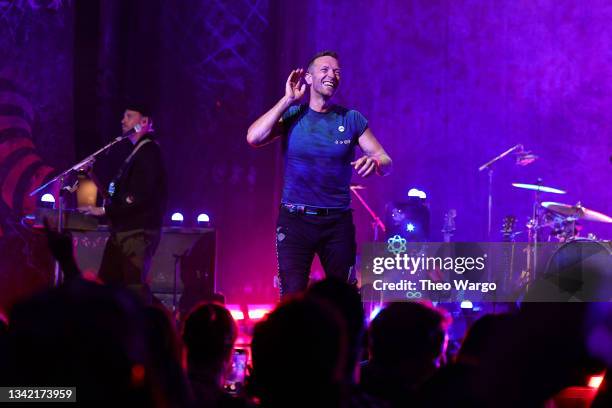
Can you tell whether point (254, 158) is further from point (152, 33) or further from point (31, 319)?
point (31, 319)

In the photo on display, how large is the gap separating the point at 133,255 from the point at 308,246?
2.69 m

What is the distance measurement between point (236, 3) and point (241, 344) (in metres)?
5.41

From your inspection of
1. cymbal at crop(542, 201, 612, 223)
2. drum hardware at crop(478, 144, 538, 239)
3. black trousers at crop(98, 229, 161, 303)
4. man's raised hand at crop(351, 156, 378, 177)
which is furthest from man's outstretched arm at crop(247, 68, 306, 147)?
drum hardware at crop(478, 144, 538, 239)

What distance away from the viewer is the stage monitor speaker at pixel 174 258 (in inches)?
371

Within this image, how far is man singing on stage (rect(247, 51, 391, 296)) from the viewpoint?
19.1 ft

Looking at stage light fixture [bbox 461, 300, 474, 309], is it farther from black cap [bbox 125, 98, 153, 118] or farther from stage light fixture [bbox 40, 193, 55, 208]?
stage light fixture [bbox 40, 193, 55, 208]

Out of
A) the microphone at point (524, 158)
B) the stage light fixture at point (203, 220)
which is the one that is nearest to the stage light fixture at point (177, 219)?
the stage light fixture at point (203, 220)

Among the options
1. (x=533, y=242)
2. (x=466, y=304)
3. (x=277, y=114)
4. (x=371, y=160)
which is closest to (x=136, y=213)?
(x=277, y=114)

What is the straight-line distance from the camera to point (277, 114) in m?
5.84

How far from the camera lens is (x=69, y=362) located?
165 centimetres

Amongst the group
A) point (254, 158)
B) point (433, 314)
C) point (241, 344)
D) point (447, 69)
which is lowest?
point (241, 344)

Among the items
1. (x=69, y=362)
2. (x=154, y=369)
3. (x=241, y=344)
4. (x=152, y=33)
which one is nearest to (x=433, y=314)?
(x=154, y=369)

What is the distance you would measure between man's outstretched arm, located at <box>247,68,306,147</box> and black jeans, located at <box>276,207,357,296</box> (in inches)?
24.1

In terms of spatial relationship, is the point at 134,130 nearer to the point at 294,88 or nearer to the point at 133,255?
the point at 133,255
